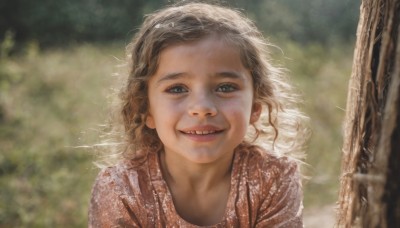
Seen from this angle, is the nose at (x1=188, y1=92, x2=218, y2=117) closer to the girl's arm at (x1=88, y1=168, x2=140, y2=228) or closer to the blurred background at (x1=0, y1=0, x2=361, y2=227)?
the girl's arm at (x1=88, y1=168, x2=140, y2=228)

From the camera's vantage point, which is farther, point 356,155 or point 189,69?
point 189,69

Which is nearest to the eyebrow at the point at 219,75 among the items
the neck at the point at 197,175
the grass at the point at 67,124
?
the neck at the point at 197,175

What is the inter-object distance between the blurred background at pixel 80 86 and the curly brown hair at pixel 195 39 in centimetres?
28

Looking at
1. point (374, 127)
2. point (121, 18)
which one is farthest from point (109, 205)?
point (121, 18)

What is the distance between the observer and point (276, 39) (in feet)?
27.2

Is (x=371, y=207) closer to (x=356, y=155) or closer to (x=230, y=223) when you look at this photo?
(x=356, y=155)

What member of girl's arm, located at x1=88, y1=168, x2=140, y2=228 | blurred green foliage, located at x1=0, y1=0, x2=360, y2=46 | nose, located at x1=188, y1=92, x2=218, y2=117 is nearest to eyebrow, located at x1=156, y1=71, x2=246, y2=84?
nose, located at x1=188, y1=92, x2=218, y2=117

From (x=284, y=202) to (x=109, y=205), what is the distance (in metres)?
0.73

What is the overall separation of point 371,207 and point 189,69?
43.2 inches

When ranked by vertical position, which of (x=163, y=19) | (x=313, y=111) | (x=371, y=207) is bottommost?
(x=313, y=111)

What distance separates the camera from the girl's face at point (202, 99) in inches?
92.3

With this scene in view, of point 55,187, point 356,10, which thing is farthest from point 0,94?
point 356,10

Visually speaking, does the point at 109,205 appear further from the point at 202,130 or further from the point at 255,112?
the point at 255,112

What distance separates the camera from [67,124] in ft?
18.7
